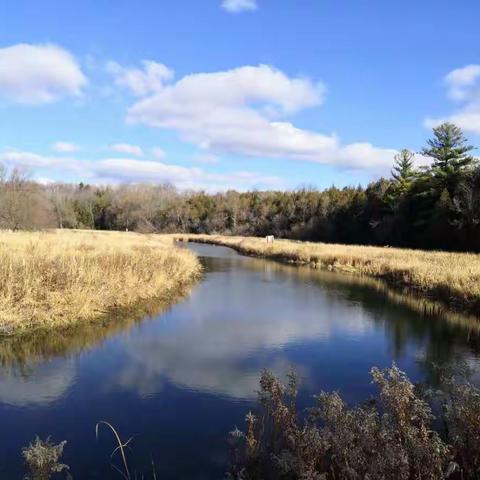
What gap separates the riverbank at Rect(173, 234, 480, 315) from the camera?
17222 mm

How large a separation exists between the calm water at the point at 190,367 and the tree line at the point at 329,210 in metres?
25.6

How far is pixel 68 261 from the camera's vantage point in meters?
13.9

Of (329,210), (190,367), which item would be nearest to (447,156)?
(329,210)

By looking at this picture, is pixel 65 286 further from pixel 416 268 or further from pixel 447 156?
pixel 447 156

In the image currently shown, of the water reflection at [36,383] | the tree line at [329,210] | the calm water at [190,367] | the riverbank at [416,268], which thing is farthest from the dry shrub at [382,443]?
the tree line at [329,210]

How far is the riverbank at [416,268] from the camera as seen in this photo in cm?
1722

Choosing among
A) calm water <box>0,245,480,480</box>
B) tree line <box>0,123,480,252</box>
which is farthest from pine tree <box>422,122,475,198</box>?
calm water <box>0,245,480,480</box>

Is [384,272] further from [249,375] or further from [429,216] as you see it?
[429,216]

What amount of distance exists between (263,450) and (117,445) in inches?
77.8

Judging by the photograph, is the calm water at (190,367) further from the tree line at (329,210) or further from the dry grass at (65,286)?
the tree line at (329,210)

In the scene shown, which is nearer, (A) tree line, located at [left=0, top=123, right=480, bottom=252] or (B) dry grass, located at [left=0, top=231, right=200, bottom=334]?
(B) dry grass, located at [left=0, top=231, right=200, bottom=334]

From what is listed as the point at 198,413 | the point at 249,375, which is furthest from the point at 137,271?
the point at 198,413

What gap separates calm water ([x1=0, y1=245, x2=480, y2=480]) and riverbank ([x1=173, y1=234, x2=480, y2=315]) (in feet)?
5.76

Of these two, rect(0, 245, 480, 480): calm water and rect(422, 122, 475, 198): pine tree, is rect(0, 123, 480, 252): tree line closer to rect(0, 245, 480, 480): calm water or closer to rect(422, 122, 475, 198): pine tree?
rect(422, 122, 475, 198): pine tree
